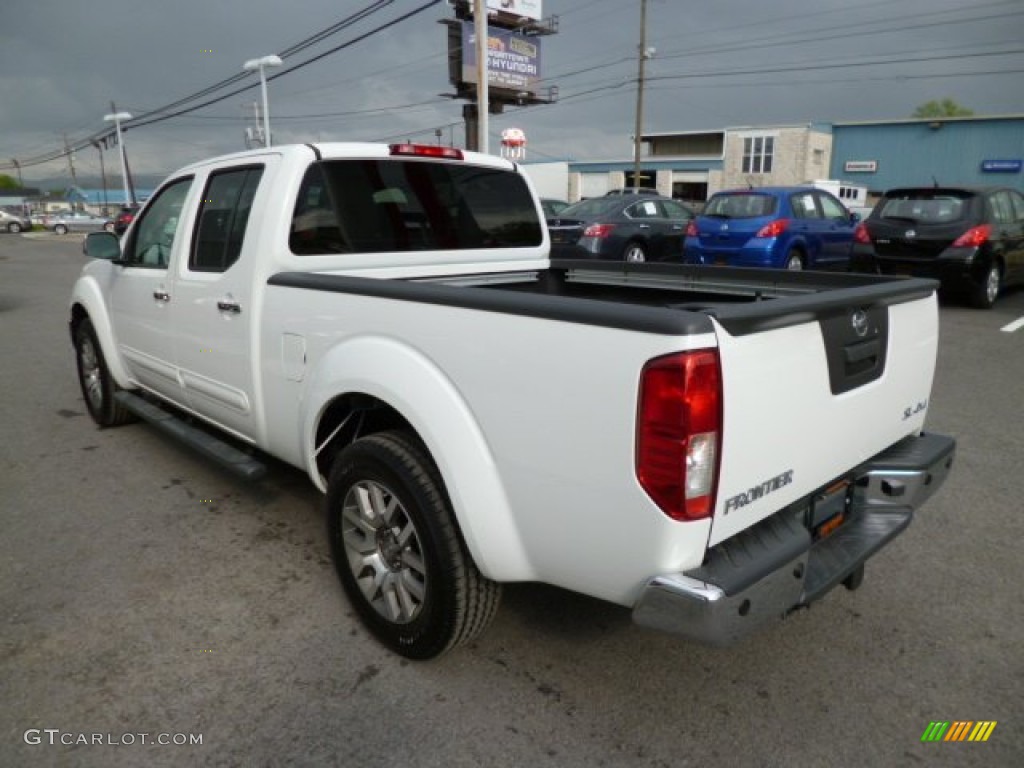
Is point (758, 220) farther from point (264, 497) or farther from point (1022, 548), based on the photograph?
point (264, 497)

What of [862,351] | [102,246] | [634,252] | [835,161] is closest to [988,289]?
[634,252]

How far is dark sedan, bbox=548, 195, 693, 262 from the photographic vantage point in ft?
42.1

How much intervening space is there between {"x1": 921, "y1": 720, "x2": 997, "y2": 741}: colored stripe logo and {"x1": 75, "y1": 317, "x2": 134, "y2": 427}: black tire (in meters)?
5.05

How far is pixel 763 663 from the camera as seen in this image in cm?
266

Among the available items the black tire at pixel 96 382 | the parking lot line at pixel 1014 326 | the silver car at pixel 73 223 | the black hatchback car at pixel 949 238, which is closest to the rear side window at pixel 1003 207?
the black hatchback car at pixel 949 238

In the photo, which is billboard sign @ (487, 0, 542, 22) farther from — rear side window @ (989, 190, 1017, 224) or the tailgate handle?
the tailgate handle

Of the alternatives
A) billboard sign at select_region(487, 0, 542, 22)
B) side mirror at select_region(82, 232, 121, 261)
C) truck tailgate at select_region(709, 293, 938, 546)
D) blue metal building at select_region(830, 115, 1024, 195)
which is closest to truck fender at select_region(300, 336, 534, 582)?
truck tailgate at select_region(709, 293, 938, 546)

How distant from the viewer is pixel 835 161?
52031 millimetres

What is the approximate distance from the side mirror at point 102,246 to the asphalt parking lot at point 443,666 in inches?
60.1

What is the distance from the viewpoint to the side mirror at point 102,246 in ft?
14.7

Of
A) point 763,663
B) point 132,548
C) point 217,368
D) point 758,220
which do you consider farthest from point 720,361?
point 758,220

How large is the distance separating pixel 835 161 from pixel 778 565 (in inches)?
2242

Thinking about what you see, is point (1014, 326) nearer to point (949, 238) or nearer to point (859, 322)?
point (949, 238)

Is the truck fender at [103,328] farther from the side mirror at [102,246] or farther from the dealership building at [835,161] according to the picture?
the dealership building at [835,161]
